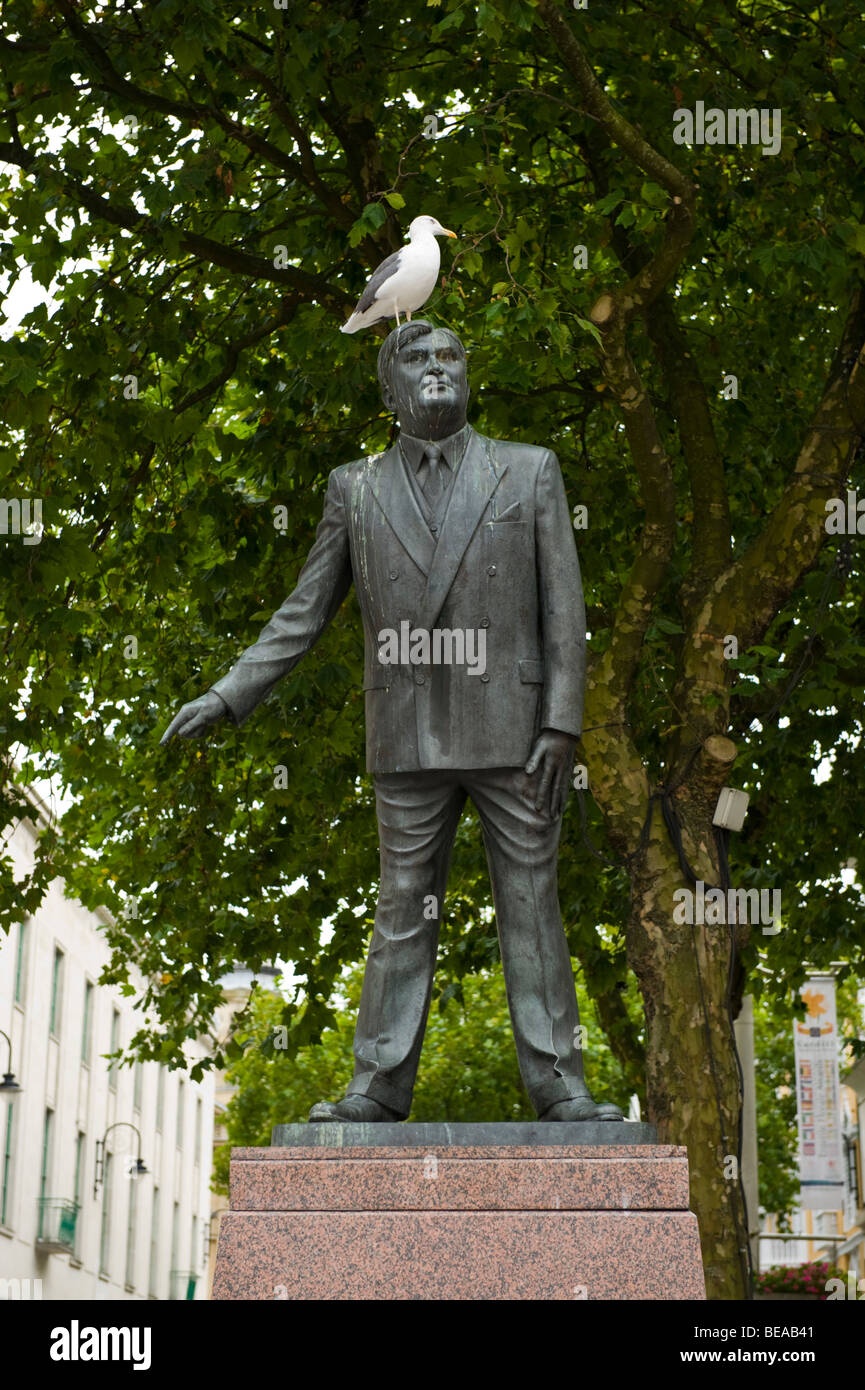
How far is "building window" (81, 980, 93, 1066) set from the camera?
141 ft

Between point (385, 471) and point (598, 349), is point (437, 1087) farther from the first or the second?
point (385, 471)

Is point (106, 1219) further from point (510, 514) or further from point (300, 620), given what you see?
point (510, 514)

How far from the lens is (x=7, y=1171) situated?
35.0 meters

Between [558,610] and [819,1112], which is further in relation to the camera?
[819,1112]

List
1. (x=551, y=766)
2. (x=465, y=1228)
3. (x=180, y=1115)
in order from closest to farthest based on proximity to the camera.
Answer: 1. (x=465, y=1228)
2. (x=551, y=766)
3. (x=180, y=1115)

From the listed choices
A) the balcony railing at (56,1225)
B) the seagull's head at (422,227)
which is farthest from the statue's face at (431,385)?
the balcony railing at (56,1225)

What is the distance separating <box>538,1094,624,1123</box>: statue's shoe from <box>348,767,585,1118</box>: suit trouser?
7cm

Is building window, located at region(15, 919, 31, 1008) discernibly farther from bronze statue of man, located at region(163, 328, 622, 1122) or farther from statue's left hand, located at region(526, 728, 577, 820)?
statue's left hand, located at region(526, 728, 577, 820)

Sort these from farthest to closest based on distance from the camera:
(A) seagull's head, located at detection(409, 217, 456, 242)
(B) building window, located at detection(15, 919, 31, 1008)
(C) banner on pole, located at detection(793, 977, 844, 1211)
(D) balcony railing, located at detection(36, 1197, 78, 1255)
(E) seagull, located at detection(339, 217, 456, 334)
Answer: (D) balcony railing, located at detection(36, 1197, 78, 1255) < (B) building window, located at detection(15, 919, 31, 1008) < (C) banner on pole, located at detection(793, 977, 844, 1211) < (A) seagull's head, located at detection(409, 217, 456, 242) < (E) seagull, located at detection(339, 217, 456, 334)

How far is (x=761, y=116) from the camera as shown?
12125mm

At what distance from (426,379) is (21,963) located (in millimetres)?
30704

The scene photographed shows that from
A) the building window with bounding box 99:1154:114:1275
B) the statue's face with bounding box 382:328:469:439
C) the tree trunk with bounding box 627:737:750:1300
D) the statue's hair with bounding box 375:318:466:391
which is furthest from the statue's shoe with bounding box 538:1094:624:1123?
the building window with bounding box 99:1154:114:1275

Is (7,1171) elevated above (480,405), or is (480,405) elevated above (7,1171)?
(480,405)

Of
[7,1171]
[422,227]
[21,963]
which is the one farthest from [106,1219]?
[422,227]
